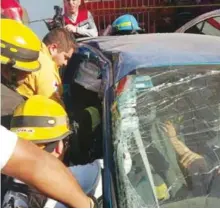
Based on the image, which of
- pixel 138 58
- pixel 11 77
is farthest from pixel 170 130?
pixel 11 77

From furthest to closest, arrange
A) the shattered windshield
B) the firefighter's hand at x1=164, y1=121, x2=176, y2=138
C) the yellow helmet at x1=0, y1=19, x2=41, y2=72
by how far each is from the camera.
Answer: the yellow helmet at x1=0, y1=19, x2=41, y2=72 → the firefighter's hand at x1=164, y1=121, x2=176, y2=138 → the shattered windshield

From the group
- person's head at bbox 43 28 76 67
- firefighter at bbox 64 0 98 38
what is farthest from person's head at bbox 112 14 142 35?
person's head at bbox 43 28 76 67

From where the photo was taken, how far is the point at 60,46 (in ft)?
13.7

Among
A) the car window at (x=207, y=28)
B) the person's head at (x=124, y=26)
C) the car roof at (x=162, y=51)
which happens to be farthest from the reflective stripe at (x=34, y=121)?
the person's head at (x=124, y=26)

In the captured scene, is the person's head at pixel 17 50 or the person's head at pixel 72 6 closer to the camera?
the person's head at pixel 17 50

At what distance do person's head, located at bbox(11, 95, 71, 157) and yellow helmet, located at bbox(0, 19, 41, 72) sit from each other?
505 mm

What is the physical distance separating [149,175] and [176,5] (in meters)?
7.19

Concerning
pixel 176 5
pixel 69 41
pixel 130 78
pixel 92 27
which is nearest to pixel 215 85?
pixel 130 78

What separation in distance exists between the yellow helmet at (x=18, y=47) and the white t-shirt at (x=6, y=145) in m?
1.42

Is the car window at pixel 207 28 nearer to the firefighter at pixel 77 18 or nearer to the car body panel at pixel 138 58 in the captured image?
the firefighter at pixel 77 18

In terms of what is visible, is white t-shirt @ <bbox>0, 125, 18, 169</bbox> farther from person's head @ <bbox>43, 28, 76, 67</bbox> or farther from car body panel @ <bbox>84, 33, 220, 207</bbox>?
person's head @ <bbox>43, 28, 76, 67</bbox>

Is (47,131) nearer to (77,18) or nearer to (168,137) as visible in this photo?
(168,137)

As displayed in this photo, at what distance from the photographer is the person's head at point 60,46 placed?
161 inches

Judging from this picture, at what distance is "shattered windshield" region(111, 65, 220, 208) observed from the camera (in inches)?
96.0
